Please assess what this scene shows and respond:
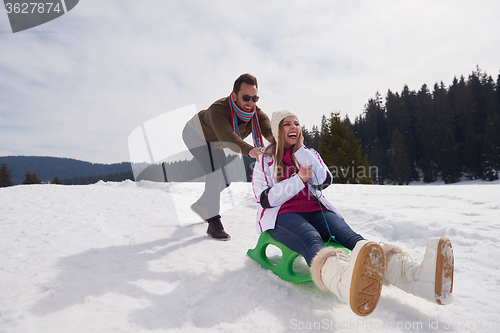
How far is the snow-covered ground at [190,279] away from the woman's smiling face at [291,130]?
1.22 meters

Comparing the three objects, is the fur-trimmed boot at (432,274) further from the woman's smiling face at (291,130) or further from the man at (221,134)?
the man at (221,134)

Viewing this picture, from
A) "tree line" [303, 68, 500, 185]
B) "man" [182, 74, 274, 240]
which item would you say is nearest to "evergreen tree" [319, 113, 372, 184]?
"tree line" [303, 68, 500, 185]

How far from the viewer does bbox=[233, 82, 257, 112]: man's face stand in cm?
312

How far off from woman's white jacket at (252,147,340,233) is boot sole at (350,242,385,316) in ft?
2.81

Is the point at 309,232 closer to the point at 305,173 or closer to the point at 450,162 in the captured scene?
the point at 305,173

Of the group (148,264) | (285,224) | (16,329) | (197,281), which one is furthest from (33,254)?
(285,224)

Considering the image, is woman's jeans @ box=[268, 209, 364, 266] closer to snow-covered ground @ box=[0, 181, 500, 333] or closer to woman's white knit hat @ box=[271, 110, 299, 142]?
snow-covered ground @ box=[0, 181, 500, 333]

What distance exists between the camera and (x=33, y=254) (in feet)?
8.00

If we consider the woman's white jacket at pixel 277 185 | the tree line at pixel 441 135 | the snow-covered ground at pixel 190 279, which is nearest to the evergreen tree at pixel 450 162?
the tree line at pixel 441 135

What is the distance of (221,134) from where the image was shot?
10.2 ft

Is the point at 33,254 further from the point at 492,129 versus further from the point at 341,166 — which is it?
the point at 492,129

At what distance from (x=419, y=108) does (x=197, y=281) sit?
58.6 m

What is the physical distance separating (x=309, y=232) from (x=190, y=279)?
1.11m

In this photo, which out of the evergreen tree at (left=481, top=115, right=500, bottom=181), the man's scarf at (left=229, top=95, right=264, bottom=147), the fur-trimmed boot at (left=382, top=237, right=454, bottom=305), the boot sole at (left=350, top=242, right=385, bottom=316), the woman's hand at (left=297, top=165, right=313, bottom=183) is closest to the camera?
Answer: the boot sole at (left=350, top=242, right=385, bottom=316)
